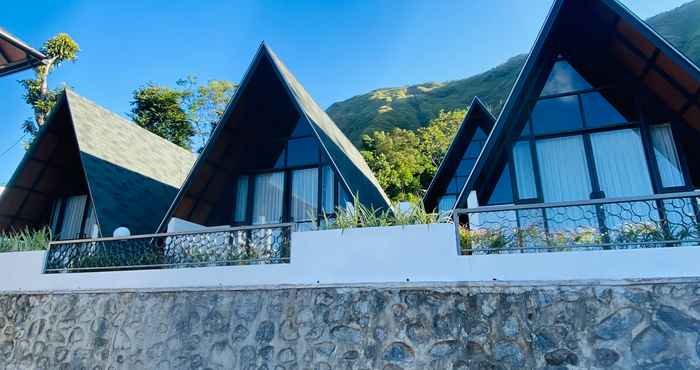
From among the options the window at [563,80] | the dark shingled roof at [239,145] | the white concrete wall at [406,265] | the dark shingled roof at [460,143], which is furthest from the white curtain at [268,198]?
the window at [563,80]

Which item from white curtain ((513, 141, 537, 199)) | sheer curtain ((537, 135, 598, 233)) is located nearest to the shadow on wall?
white curtain ((513, 141, 537, 199))

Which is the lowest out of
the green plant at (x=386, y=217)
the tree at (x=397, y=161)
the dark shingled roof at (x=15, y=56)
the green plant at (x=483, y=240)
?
the green plant at (x=483, y=240)

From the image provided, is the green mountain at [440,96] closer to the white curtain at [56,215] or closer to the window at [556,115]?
the white curtain at [56,215]

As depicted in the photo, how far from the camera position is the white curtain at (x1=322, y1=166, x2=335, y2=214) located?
1020 centimetres

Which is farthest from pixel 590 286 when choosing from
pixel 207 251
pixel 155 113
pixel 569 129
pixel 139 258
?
pixel 155 113

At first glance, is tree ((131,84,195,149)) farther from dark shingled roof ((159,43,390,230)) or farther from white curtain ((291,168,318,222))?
white curtain ((291,168,318,222))

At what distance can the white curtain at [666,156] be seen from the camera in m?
8.35

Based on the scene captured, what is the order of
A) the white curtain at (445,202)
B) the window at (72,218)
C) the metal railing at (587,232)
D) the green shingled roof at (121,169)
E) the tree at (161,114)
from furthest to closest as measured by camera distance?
the tree at (161,114)
the white curtain at (445,202)
the window at (72,218)
the green shingled roof at (121,169)
the metal railing at (587,232)

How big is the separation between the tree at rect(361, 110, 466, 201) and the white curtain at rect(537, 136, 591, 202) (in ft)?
43.4

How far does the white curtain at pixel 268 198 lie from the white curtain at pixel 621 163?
7.24 m

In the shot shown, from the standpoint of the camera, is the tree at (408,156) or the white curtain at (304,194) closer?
the white curtain at (304,194)

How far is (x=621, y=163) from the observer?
8641 millimetres

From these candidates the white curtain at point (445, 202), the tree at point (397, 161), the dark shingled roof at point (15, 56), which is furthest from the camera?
the tree at point (397, 161)

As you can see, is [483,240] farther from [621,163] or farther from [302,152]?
[302,152]
